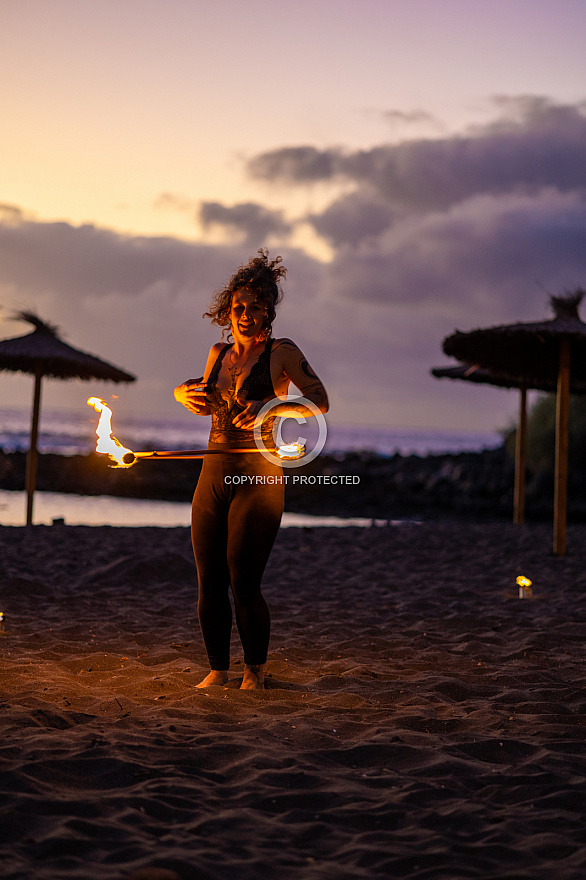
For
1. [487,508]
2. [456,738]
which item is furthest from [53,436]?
[456,738]

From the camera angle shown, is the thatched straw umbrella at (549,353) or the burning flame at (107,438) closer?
the burning flame at (107,438)

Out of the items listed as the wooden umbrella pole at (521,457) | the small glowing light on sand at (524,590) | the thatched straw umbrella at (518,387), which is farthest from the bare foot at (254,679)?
the wooden umbrella pole at (521,457)

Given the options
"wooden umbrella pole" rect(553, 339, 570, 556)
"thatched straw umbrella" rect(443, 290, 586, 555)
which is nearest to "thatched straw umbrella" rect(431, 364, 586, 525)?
"thatched straw umbrella" rect(443, 290, 586, 555)

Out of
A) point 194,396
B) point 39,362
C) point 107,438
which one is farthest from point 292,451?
point 39,362

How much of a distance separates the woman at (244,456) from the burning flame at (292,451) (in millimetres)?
140

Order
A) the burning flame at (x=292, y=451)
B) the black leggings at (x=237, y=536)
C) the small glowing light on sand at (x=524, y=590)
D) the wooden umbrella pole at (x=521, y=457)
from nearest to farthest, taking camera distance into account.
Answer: the burning flame at (x=292, y=451) → the black leggings at (x=237, y=536) → the small glowing light on sand at (x=524, y=590) → the wooden umbrella pole at (x=521, y=457)

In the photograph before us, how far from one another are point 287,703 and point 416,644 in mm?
1597

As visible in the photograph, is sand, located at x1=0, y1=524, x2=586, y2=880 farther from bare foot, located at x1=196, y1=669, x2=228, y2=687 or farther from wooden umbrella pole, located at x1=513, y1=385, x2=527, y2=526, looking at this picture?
wooden umbrella pole, located at x1=513, y1=385, x2=527, y2=526

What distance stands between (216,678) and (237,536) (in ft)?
2.59

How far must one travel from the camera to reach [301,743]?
2.70 metres

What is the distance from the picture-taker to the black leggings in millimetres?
3211

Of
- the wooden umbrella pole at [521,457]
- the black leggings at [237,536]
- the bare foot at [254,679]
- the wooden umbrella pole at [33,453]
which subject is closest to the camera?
the black leggings at [237,536]

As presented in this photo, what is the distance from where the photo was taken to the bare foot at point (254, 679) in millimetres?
3389

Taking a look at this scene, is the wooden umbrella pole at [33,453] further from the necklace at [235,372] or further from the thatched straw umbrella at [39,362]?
the necklace at [235,372]
